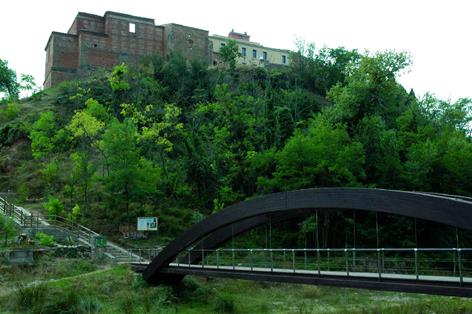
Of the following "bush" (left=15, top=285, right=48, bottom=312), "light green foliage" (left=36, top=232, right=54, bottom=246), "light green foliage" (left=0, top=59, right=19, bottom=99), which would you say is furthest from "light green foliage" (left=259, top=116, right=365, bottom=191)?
"light green foliage" (left=0, top=59, right=19, bottom=99)

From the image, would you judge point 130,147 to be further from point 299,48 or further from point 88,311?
point 299,48

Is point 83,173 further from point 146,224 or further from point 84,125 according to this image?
point 146,224

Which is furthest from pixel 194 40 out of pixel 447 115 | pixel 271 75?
pixel 447 115

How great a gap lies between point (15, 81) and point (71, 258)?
4925 centimetres

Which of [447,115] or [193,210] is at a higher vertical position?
[447,115]

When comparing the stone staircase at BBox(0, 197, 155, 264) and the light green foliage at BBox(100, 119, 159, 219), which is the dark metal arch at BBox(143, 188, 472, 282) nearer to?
the stone staircase at BBox(0, 197, 155, 264)

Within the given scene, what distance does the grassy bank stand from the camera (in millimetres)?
17828

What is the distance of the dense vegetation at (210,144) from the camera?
34125 mm

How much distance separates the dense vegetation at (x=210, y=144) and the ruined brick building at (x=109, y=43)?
16.4 feet

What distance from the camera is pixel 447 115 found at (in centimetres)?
4906

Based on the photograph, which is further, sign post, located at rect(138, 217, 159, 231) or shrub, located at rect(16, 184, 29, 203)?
shrub, located at rect(16, 184, 29, 203)

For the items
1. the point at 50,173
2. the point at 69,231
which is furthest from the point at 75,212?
the point at 50,173

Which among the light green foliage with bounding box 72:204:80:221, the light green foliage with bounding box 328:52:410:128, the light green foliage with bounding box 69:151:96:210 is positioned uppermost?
the light green foliage with bounding box 328:52:410:128

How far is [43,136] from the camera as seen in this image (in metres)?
43.4
